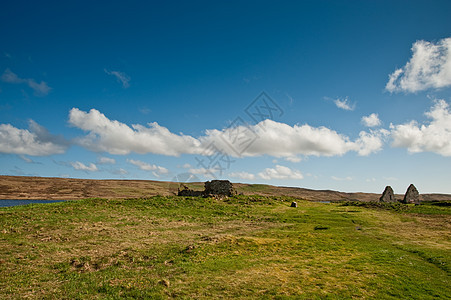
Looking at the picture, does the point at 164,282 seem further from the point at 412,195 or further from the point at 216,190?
the point at 412,195

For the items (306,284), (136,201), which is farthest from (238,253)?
(136,201)

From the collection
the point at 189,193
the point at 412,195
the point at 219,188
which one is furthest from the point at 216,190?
the point at 412,195

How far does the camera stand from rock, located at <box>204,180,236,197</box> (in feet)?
174

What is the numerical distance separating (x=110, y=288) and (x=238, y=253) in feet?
29.5

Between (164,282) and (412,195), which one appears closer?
(164,282)

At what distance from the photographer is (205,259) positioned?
16047 mm

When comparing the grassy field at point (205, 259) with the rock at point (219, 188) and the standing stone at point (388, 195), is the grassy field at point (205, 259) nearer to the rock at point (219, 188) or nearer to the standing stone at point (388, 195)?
the rock at point (219, 188)

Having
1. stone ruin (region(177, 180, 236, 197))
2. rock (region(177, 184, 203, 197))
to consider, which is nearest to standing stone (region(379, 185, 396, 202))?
stone ruin (region(177, 180, 236, 197))

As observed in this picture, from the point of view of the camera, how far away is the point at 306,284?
1205cm

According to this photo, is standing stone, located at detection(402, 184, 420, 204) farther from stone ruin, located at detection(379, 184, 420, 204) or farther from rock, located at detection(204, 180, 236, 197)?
rock, located at detection(204, 180, 236, 197)

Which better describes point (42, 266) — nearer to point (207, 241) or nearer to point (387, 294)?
point (207, 241)

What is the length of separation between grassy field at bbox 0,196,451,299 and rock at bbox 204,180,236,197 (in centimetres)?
2154

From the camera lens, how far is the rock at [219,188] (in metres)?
53.0

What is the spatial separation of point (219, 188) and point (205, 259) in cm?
3707
